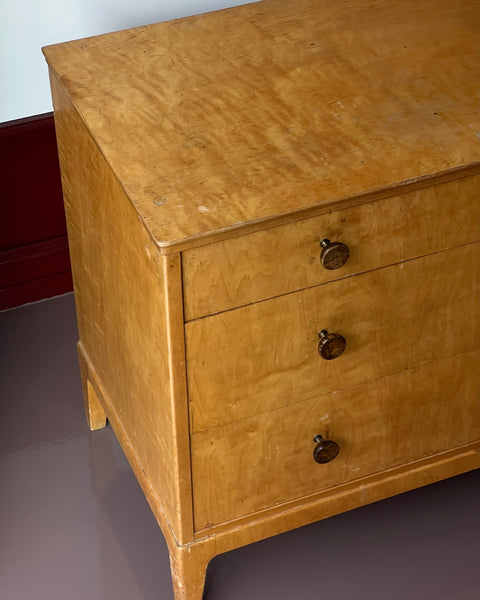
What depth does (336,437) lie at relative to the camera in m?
1.75

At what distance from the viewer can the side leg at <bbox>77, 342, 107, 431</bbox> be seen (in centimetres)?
216

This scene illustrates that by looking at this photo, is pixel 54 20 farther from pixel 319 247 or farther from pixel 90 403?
pixel 319 247

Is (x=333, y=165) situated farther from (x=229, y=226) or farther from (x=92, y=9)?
(x=92, y=9)

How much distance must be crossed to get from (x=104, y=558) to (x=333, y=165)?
948mm

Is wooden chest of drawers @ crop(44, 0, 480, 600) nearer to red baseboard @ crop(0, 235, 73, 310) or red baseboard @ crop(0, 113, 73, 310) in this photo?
red baseboard @ crop(0, 113, 73, 310)

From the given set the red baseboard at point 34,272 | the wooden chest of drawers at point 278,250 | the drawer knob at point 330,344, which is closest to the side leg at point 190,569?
the wooden chest of drawers at point 278,250

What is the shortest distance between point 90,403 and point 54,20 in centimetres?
83

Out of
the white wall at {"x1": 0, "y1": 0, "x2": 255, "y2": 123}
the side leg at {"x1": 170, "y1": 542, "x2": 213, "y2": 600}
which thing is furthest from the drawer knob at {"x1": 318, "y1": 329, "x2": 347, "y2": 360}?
the white wall at {"x1": 0, "y1": 0, "x2": 255, "y2": 123}

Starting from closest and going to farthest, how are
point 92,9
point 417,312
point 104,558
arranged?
point 417,312
point 104,558
point 92,9

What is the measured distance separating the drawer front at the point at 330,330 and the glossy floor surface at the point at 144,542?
464 mm

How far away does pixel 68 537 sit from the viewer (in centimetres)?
204

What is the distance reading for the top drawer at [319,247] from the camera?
1.45 meters

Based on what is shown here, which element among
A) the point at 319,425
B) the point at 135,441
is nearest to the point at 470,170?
the point at 319,425

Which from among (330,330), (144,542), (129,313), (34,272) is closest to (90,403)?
(144,542)
